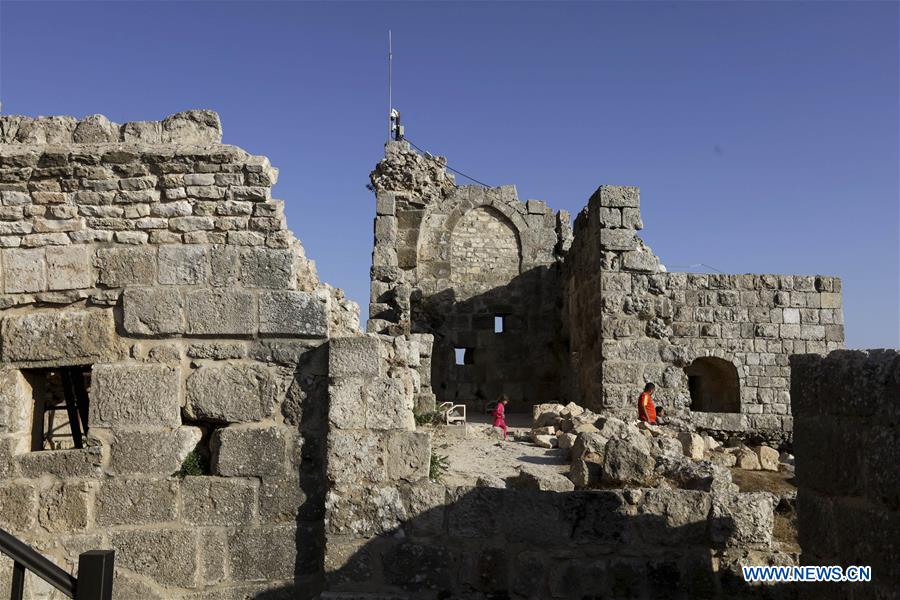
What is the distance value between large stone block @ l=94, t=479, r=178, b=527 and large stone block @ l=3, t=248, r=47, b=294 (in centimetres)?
137

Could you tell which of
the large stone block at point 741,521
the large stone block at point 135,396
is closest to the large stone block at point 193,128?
the large stone block at point 135,396

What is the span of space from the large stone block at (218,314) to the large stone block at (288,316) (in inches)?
3.4

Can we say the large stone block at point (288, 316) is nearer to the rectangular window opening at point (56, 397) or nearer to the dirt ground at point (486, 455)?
the rectangular window opening at point (56, 397)

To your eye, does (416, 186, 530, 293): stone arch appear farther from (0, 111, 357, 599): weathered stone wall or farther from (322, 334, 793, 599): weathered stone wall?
(322, 334, 793, 599): weathered stone wall

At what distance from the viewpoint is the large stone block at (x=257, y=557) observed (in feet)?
14.4

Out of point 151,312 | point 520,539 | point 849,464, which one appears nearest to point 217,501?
point 151,312

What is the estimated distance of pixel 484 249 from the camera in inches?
674

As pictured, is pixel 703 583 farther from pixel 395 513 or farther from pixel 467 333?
pixel 467 333

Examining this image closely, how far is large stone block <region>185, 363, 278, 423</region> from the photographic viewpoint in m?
4.54

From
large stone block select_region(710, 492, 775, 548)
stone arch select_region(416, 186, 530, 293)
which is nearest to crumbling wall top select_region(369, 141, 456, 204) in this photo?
stone arch select_region(416, 186, 530, 293)

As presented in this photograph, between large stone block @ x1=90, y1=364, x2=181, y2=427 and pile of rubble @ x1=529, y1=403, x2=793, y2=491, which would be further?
pile of rubble @ x1=529, y1=403, x2=793, y2=491

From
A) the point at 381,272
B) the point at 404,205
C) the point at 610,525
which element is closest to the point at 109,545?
the point at 610,525

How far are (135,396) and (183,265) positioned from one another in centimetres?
89

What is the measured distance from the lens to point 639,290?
10852mm
